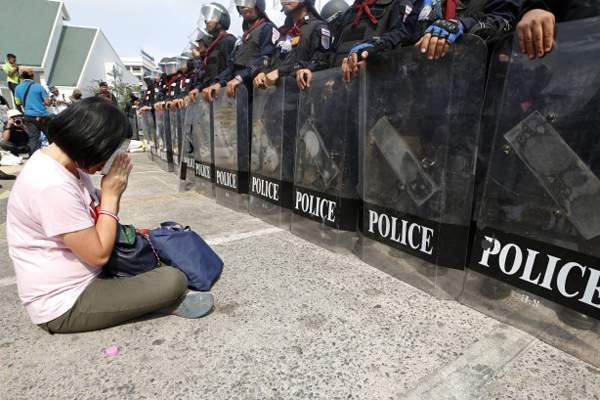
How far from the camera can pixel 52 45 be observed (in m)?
31.8

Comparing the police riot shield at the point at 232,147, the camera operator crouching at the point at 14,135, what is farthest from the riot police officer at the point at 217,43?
the camera operator crouching at the point at 14,135

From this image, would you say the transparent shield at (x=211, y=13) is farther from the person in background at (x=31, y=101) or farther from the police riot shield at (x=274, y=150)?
the person in background at (x=31, y=101)

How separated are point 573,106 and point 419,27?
135 centimetres

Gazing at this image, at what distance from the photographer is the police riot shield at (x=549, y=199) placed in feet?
4.82

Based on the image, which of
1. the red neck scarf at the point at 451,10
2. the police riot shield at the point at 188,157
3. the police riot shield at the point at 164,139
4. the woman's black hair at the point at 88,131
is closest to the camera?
the woman's black hair at the point at 88,131

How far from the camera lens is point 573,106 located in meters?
1.49

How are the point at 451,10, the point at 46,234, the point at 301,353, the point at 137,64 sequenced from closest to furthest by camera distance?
the point at 46,234, the point at 301,353, the point at 451,10, the point at 137,64

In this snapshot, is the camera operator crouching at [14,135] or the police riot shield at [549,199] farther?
the camera operator crouching at [14,135]

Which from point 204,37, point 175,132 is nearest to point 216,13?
point 204,37

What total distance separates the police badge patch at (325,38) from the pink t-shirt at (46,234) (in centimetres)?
261

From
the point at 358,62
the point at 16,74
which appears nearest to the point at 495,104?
the point at 358,62

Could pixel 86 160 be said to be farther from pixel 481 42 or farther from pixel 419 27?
pixel 419 27

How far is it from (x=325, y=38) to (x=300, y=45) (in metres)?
0.31

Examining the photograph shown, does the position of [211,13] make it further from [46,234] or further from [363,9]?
[46,234]
